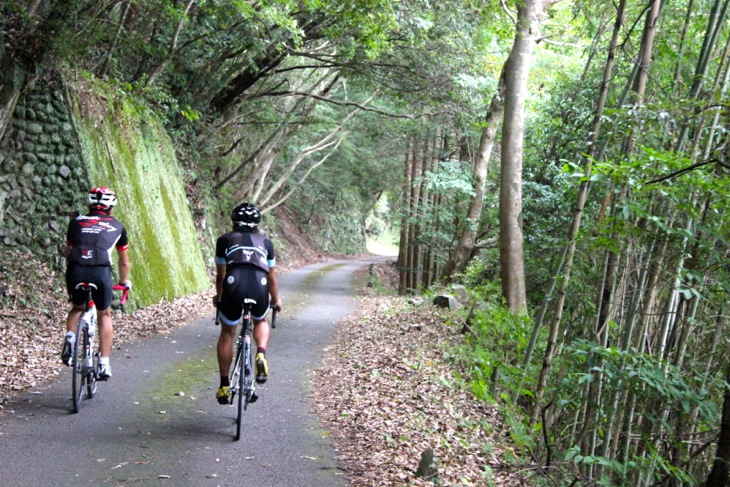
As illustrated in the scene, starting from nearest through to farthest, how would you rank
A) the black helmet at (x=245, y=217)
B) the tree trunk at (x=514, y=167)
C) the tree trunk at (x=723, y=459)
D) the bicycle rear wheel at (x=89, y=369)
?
the tree trunk at (x=723, y=459) < the black helmet at (x=245, y=217) < the bicycle rear wheel at (x=89, y=369) < the tree trunk at (x=514, y=167)

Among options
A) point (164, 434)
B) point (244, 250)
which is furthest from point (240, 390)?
point (244, 250)

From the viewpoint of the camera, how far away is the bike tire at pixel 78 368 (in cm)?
612

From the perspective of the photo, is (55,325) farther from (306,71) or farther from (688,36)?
(306,71)

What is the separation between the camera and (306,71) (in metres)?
27.4

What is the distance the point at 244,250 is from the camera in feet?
19.0

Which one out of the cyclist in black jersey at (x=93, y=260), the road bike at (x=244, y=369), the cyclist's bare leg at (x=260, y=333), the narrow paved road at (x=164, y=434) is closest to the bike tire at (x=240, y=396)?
the road bike at (x=244, y=369)

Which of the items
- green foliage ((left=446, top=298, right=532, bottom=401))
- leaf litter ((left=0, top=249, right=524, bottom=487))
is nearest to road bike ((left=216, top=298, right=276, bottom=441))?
leaf litter ((left=0, top=249, right=524, bottom=487))

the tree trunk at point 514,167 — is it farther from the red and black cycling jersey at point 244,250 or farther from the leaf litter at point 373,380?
the red and black cycling jersey at point 244,250

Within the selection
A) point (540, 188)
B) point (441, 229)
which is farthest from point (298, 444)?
point (441, 229)

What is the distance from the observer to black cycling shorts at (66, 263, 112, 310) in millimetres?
6234

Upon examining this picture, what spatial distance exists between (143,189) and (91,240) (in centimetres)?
817

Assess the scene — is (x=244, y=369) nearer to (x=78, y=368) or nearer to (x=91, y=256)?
(x=78, y=368)

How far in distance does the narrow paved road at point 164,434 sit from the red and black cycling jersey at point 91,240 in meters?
1.45

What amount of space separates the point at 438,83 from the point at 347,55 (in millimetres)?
2685
